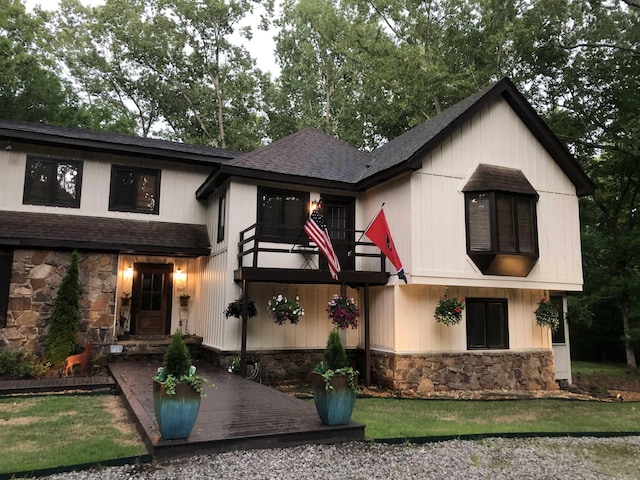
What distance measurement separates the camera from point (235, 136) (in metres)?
26.0

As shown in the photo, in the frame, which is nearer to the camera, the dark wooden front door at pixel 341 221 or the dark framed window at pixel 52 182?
the dark framed window at pixel 52 182

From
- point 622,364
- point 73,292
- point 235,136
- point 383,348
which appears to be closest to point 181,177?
point 73,292

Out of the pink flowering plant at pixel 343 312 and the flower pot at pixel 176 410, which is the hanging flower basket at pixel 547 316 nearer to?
the pink flowering plant at pixel 343 312

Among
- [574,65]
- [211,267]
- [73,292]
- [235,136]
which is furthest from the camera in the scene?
[235,136]

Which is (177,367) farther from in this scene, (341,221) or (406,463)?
(341,221)

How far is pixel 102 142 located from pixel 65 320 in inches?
174

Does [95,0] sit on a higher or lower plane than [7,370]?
higher

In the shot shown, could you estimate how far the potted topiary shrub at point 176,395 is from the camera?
452 centimetres

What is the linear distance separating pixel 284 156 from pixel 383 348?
17.3 feet

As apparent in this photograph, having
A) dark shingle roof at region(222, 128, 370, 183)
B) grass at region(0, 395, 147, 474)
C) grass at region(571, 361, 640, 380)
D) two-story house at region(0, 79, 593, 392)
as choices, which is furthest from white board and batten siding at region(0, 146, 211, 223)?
grass at region(571, 361, 640, 380)

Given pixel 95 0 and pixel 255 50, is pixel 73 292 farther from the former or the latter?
pixel 95 0

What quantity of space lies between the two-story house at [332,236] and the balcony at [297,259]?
0.13ft

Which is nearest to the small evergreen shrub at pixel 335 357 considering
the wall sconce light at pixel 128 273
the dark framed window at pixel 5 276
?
the dark framed window at pixel 5 276

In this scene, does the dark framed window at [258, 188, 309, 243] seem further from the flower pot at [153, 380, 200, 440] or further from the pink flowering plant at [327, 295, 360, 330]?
the flower pot at [153, 380, 200, 440]
